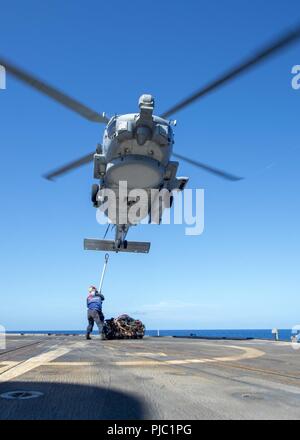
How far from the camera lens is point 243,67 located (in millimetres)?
12492

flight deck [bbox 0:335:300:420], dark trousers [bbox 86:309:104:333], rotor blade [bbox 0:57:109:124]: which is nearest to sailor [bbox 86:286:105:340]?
dark trousers [bbox 86:309:104:333]

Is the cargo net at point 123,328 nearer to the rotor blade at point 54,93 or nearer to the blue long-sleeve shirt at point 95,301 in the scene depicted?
the blue long-sleeve shirt at point 95,301

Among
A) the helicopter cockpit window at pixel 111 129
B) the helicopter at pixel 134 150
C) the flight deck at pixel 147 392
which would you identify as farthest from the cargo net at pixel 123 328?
the flight deck at pixel 147 392

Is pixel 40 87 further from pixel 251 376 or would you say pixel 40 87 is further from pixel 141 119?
pixel 251 376

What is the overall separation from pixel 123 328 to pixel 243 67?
16.2m

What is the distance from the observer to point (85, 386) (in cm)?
596

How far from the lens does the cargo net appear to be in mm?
23264

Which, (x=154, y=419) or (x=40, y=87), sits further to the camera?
(x=40, y=87)

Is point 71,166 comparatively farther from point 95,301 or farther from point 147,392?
point 147,392

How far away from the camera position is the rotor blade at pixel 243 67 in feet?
27.9

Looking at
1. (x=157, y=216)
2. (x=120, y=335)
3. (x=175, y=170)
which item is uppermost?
(x=175, y=170)

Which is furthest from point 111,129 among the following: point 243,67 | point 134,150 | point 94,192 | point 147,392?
point 147,392
